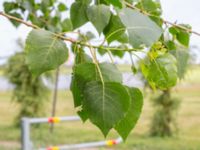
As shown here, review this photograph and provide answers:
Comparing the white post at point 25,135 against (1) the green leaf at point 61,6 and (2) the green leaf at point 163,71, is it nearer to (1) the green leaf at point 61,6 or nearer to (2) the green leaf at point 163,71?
(1) the green leaf at point 61,6

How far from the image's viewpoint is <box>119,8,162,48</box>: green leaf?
0.35 metres

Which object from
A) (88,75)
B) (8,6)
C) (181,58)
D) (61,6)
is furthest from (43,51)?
(61,6)

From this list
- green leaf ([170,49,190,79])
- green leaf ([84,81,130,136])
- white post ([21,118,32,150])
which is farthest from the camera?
white post ([21,118,32,150])

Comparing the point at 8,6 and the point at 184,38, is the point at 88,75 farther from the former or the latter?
the point at 8,6

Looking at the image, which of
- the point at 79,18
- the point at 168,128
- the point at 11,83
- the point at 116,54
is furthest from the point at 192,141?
the point at 79,18

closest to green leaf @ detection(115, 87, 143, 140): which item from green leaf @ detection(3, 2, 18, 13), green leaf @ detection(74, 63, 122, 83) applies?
green leaf @ detection(74, 63, 122, 83)

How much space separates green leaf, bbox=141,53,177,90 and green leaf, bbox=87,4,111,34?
0.07m

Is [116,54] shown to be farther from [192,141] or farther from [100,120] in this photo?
[192,141]

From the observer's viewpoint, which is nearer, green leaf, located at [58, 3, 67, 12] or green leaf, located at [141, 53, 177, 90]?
green leaf, located at [141, 53, 177, 90]

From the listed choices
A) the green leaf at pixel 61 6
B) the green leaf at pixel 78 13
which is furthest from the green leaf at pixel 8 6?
the green leaf at pixel 78 13

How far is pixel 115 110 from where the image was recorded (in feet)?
1.15

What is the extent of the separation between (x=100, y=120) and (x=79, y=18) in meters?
0.18

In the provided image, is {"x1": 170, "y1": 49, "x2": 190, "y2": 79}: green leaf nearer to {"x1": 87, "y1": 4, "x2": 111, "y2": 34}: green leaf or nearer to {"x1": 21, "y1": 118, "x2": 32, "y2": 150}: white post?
{"x1": 87, "y1": 4, "x2": 111, "y2": 34}: green leaf

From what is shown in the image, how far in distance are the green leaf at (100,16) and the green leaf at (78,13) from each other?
40mm
